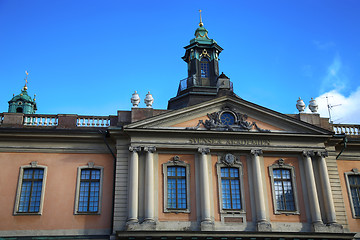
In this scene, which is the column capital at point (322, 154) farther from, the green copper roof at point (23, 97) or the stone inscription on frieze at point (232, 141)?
the green copper roof at point (23, 97)

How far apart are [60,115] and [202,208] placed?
9.97 m

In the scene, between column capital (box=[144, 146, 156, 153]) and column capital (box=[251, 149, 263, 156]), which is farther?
column capital (box=[251, 149, 263, 156])

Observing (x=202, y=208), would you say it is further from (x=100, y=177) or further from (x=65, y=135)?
(x=65, y=135)

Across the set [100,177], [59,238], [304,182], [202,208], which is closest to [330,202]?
[304,182]

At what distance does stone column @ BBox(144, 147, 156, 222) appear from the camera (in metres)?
22.4

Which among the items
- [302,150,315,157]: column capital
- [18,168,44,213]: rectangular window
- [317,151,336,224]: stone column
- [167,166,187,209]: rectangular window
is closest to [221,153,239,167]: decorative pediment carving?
[167,166,187,209]: rectangular window

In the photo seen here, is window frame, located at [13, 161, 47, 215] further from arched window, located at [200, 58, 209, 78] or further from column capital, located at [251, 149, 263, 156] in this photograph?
arched window, located at [200, 58, 209, 78]

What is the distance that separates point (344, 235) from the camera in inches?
900

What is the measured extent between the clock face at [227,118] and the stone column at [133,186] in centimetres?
522

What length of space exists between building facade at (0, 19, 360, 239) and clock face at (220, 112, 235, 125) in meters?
0.06

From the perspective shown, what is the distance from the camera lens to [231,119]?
25.6 meters

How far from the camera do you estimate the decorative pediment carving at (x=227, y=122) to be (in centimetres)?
2494

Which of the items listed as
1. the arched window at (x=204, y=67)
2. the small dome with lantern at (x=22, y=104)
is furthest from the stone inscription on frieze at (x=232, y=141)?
the small dome with lantern at (x=22, y=104)

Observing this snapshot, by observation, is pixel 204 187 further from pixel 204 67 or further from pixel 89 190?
pixel 204 67
